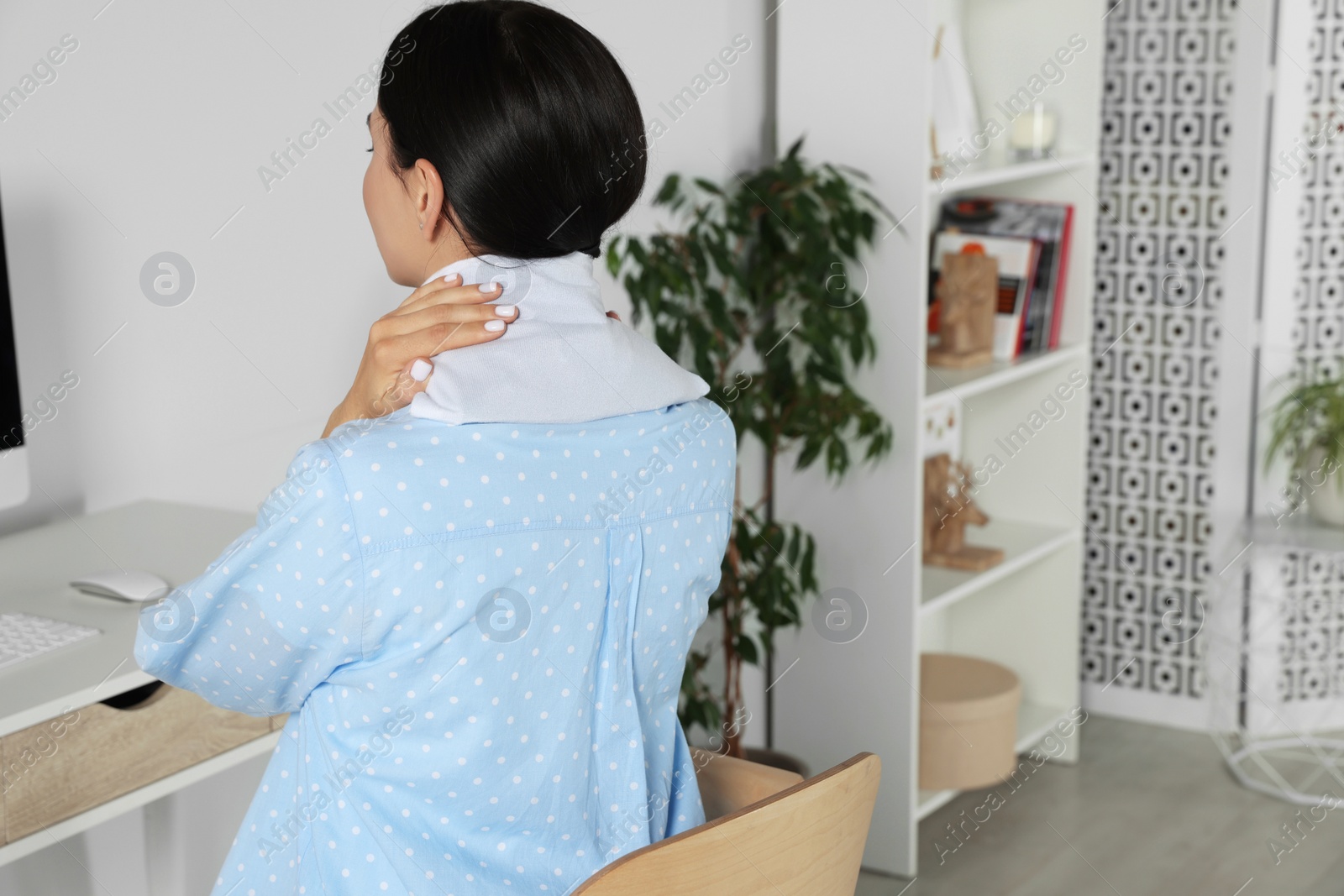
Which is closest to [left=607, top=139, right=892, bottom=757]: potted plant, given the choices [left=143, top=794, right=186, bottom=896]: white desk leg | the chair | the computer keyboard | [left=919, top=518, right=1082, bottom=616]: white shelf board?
[left=919, top=518, right=1082, bottom=616]: white shelf board

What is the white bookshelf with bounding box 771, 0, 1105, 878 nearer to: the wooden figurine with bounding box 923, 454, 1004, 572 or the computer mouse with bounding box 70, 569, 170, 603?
the wooden figurine with bounding box 923, 454, 1004, 572

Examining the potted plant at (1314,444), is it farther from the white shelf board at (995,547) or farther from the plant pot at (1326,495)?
the white shelf board at (995,547)

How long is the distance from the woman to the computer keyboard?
0.44m

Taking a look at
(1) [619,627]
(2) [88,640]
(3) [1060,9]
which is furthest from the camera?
(3) [1060,9]

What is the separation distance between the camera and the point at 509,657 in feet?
3.37

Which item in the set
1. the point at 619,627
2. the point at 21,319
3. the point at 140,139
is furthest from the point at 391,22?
the point at 619,627

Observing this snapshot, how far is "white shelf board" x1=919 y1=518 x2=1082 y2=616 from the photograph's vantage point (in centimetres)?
286

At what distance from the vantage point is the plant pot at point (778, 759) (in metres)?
2.70

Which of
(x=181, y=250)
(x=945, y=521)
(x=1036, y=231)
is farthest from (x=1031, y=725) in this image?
(x=181, y=250)

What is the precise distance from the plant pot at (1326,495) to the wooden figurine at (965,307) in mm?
875

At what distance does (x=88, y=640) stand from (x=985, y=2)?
7.98 ft

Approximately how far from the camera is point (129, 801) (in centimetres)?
152

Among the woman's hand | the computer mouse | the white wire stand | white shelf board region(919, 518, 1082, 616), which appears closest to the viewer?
the woman's hand

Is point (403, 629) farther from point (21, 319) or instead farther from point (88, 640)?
point (21, 319)
